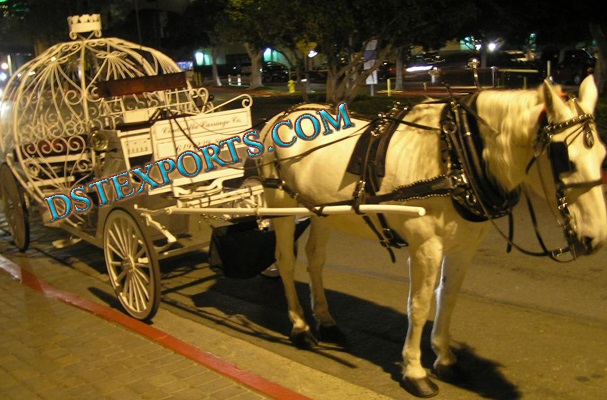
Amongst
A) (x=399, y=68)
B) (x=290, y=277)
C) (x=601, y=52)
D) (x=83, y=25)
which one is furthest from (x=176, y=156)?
(x=399, y=68)

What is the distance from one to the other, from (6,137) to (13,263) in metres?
1.55

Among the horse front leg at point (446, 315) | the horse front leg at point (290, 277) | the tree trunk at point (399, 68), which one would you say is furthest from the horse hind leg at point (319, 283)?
the tree trunk at point (399, 68)

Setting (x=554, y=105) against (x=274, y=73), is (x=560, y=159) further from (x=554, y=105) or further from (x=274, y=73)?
(x=274, y=73)

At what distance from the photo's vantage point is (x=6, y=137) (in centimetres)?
842

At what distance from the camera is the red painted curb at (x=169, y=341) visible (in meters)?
4.74

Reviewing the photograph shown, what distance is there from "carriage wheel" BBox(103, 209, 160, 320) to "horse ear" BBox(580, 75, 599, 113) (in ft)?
12.3

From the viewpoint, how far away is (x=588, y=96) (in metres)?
3.83

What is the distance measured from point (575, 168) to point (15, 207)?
720 centimetres

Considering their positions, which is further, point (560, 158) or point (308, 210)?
point (308, 210)

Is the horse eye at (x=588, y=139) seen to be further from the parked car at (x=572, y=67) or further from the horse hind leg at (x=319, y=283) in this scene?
the parked car at (x=572, y=67)

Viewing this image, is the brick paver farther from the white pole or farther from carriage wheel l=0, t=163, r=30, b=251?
carriage wheel l=0, t=163, r=30, b=251

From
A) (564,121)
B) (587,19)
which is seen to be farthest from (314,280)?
(587,19)

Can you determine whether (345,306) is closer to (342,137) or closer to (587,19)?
(342,137)

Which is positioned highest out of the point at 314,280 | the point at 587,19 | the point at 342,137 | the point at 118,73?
the point at 587,19
